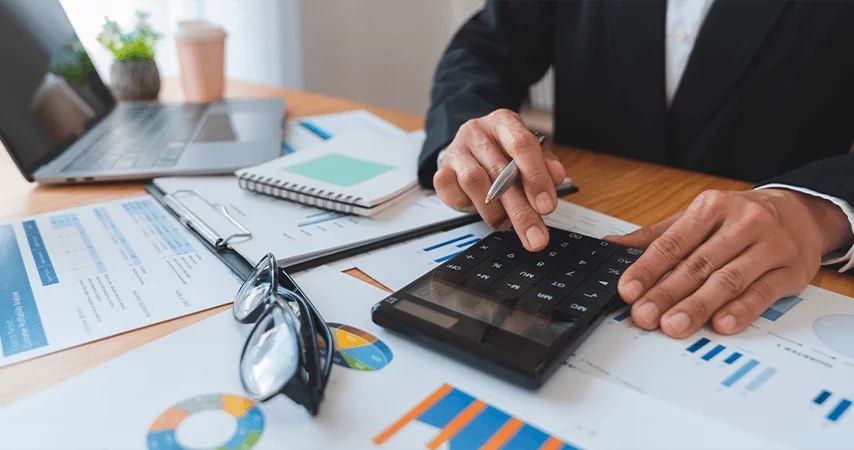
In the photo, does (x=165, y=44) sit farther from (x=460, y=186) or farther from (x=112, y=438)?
→ (x=112, y=438)

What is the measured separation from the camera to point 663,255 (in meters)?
0.53

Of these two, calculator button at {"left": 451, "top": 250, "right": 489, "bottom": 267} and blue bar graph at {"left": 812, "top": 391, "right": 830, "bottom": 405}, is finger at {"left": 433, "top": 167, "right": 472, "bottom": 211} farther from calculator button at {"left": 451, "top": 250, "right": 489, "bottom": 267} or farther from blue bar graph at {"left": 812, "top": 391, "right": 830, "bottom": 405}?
blue bar graph at {"left": 812, "top": 391, "right": 830, "bottom": 405}

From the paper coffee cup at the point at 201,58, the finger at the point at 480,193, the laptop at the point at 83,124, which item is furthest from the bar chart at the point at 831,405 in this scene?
the paper coffee cup at the point at 201,58

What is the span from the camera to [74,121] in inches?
35.9

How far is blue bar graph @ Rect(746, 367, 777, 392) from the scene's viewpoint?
1.37ft

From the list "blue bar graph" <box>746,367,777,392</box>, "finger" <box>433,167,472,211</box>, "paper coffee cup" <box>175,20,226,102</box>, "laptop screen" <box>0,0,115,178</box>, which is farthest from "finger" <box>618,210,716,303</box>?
"paper coffee cup" <box>175,20,226,102</box>

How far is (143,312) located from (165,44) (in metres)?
1.37

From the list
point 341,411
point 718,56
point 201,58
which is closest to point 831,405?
point 341,411

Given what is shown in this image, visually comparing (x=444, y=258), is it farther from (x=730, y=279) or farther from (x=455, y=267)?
(x=730, y=279)

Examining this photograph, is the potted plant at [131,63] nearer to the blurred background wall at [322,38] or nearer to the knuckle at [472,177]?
the blurred background wall at [322,38]

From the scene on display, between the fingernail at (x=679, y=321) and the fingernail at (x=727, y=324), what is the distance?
0.09 ft

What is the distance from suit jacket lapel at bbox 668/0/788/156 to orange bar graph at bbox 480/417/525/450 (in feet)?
2.72

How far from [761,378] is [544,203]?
25cm

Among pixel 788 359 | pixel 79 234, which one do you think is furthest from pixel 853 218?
pixel 79 234
